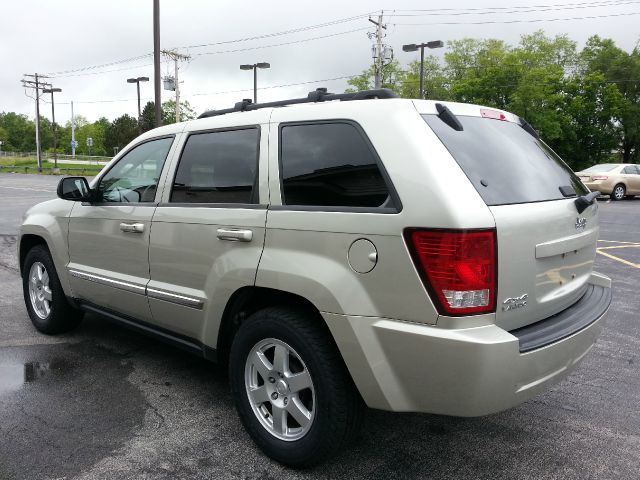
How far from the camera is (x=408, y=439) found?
312cm

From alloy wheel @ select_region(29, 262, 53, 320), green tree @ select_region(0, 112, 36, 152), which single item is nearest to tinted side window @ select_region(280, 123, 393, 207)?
alloy wheel @ select_region(29, 262, 53, 320)

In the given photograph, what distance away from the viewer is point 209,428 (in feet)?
10.5

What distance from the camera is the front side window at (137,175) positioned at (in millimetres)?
3721

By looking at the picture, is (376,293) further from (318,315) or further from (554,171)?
(554,171)

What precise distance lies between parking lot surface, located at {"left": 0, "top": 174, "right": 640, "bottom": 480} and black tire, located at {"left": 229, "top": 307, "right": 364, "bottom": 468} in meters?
0.12

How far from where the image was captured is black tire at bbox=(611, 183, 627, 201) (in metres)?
21.7

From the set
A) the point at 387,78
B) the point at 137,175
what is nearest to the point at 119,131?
the point at 387,78

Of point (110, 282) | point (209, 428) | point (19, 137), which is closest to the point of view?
point (209, 428)

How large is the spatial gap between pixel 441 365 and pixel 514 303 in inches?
17.8

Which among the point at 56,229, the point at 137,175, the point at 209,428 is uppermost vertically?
the point at 137,175

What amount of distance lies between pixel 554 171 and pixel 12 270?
7.30m

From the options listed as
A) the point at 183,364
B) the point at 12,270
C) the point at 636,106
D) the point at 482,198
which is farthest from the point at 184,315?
the point at 636,106

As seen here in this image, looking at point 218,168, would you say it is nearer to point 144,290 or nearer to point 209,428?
point 144,290

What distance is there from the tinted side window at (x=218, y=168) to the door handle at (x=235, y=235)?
18 cm
